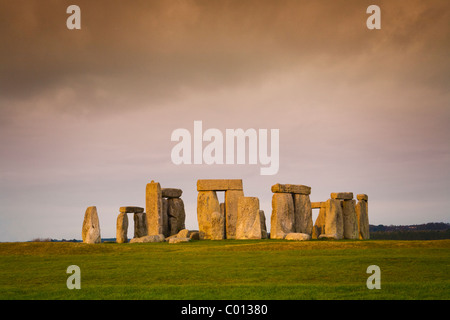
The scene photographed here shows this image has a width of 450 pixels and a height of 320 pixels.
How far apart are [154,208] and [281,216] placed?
7.18 meters

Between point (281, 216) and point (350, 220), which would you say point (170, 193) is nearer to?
point (281, 216)

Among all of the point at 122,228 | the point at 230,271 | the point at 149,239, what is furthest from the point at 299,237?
the point at 230,271

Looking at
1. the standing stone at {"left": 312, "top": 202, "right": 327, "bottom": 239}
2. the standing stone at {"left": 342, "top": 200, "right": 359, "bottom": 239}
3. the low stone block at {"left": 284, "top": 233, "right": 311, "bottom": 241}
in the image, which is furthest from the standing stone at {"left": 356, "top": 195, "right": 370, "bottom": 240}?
the low stone block at {"left": 284, "top": 233, "right": 311, "bottom": 241}

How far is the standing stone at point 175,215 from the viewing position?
30.4 meters

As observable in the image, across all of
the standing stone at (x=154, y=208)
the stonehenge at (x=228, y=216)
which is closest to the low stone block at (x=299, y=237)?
the stonehenge at (x=228, y=216)

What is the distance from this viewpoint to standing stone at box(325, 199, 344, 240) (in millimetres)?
28734

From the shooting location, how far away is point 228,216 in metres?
27.8

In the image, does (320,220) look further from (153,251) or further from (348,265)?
(348,265)

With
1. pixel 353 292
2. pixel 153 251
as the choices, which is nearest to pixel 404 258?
pixel 353 292

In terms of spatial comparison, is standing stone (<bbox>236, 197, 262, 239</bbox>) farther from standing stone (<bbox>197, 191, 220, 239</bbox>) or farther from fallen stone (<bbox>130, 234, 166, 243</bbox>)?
fallen stone (<bbox>130, 234, 166, 243</bbox>)

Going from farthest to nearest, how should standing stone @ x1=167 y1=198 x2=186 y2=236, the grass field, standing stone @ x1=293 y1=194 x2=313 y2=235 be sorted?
standing stone @ x1=167 y1=198 x2=186 y2=236
standing stone @ x1=293 y1=194 x2=313 y2=235
the grass field
